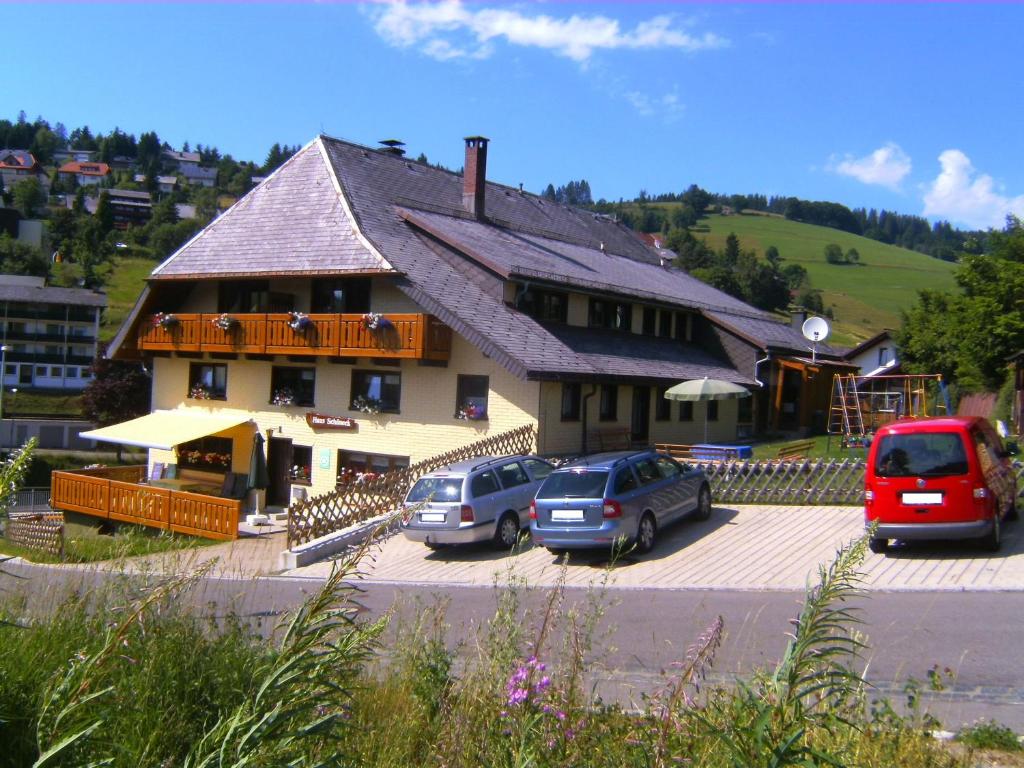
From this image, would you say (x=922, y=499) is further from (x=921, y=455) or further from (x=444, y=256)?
(x=444, y=256)

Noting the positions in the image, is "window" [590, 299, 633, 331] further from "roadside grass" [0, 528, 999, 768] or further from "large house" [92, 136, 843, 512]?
"roadside grass" [0, 528, 999, 768]

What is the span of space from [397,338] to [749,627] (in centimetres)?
1554

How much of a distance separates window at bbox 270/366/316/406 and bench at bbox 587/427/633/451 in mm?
8185

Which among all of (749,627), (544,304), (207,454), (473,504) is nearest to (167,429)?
(207,454)

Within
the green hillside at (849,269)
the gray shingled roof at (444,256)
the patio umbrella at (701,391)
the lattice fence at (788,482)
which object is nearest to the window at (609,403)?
the gray shingled roof at (444,256)

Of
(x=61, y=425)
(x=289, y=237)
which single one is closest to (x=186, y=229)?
(x=61, y=425)

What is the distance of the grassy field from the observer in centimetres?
8738

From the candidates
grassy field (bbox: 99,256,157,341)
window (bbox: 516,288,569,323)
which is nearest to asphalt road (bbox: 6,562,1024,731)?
window (bbox: 516,288,569,323)

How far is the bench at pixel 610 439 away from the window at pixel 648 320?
204 inches

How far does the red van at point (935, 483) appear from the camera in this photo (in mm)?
13484

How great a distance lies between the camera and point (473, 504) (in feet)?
57.5

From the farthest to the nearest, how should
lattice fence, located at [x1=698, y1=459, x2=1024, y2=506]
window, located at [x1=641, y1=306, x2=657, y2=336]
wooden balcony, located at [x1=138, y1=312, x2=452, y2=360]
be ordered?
1. window, located at [x1=641, y1=306, x2=657, y2=336]
2. wooden balcony, located at [x1=138, y1=312, x2=452, y2=360]
3. lattice fence, located at [x1=698, y1=459, x2=1024, y2=506]

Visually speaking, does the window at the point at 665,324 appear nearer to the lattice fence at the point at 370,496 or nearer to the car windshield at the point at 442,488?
the lattice fence at the point at 370,496

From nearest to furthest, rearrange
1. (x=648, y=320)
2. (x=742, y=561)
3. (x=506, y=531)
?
(x=742, y=561)
(x=506, y=531)
(x=648, y=320)
